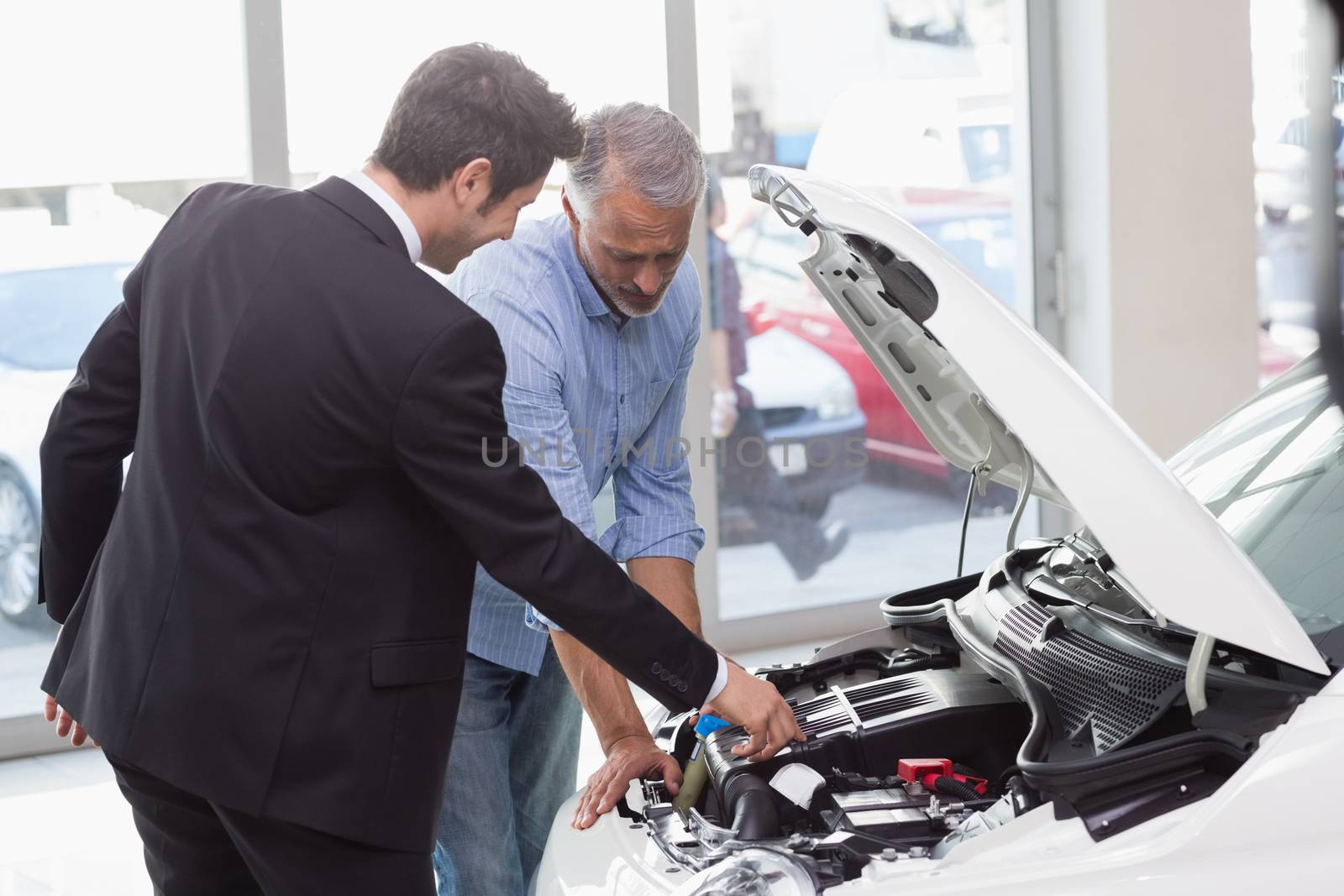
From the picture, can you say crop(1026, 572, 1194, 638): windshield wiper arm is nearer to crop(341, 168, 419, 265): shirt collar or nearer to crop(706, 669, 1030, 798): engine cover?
crop(706, 669, 1030, 798): engine cover

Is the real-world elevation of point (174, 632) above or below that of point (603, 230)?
below

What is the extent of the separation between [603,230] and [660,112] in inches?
8.2

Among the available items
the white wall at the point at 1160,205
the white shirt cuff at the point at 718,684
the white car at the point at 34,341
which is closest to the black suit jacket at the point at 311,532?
the white shirt cuff at the point at 718,684

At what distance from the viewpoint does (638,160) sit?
6.11 ft

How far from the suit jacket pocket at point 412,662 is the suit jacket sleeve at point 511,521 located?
0.38 feet

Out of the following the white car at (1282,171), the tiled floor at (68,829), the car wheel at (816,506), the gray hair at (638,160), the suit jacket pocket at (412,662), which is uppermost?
the white car at (1282,171)

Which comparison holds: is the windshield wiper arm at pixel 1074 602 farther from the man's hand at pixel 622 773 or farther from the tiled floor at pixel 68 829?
the tiled floor at pixel 68 829

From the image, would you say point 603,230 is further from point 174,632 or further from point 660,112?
point 174,632

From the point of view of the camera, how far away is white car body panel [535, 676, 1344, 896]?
1234 mm

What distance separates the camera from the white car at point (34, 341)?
12.9ft

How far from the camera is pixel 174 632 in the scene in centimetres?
144

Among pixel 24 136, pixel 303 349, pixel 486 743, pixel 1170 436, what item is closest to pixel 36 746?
pixel 24 136

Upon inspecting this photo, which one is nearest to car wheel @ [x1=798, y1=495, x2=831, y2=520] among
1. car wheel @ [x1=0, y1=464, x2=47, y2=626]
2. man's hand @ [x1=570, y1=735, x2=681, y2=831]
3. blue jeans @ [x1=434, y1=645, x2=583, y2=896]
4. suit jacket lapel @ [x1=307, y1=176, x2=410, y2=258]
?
car wheel @ [x1=0, y1=464, x2=47, y2=626]

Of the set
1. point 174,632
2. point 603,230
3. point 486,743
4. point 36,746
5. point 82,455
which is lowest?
point 36,746
